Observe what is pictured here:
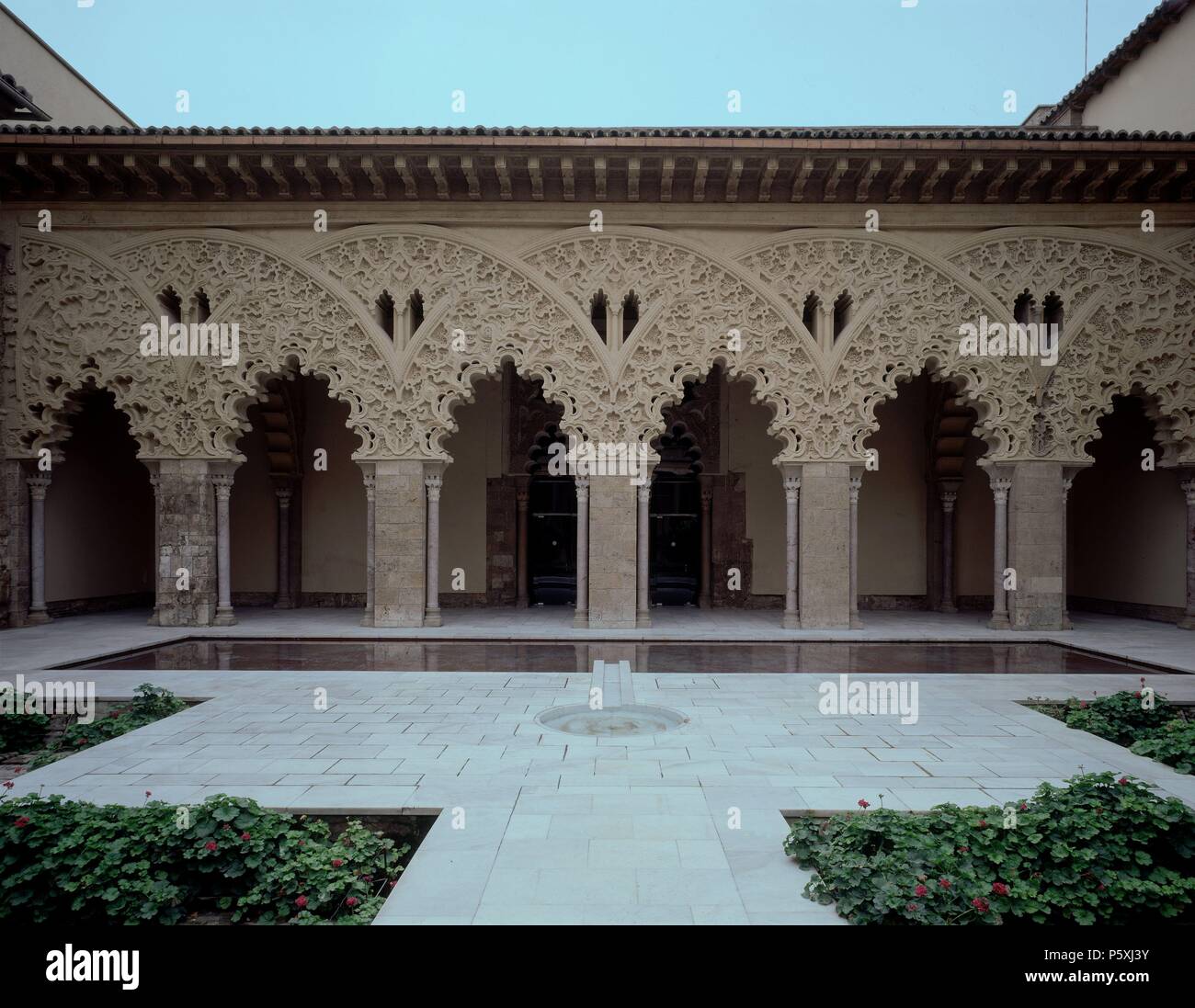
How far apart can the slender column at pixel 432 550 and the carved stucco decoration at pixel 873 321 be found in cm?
482

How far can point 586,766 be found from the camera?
15.0 feet

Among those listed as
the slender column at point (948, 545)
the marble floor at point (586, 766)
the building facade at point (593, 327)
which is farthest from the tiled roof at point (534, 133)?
the marble floor at point (586, 766)

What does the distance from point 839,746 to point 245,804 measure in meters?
3.45

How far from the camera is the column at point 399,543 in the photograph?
34.6ft

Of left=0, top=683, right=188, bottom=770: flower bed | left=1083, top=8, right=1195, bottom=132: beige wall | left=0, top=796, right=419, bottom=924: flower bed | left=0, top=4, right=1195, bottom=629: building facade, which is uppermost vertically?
left=1083, top=8, right=1195, bottom=132: beige wall

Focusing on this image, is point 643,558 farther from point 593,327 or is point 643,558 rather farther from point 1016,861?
point 1016,861

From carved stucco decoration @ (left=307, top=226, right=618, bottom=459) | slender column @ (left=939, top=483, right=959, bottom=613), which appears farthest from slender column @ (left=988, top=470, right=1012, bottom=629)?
carved stucco decoration @ (left=307, top=226, right=618, bottom=459)

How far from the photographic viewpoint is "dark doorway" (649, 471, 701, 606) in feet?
46.0

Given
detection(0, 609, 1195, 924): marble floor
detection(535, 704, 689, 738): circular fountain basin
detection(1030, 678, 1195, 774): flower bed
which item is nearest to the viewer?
detection(0, 609, 1195, 924): marble floor

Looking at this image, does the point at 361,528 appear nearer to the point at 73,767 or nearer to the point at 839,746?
the point at 73,767

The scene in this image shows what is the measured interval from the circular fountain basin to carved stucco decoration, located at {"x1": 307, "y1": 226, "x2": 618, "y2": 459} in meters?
5.16

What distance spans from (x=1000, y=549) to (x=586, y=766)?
8.33m

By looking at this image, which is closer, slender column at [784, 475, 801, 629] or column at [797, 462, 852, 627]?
column at [797, 462, 852, 627]

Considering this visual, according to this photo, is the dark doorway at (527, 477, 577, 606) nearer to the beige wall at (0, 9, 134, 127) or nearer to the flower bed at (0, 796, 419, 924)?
the beige wall at (0, 9, 134, 127)
